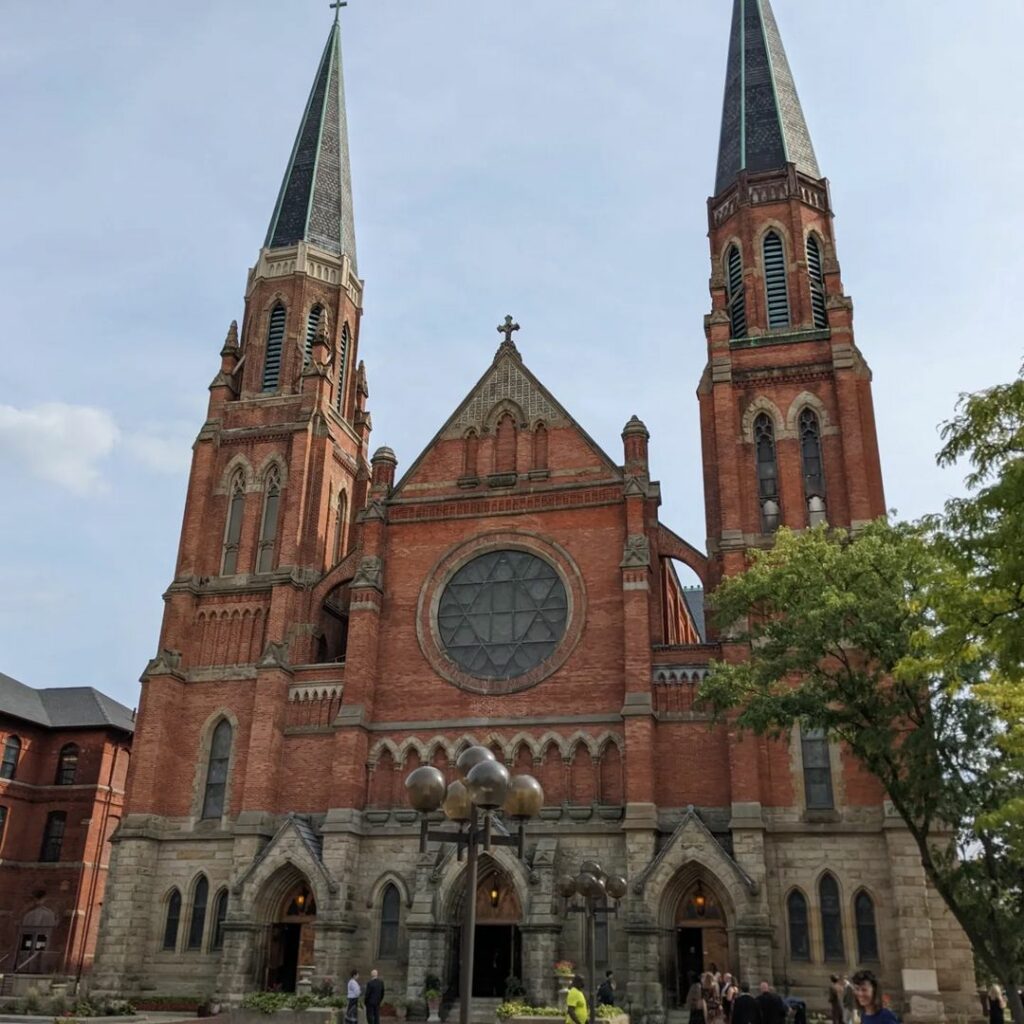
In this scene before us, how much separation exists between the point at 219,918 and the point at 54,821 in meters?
19.0

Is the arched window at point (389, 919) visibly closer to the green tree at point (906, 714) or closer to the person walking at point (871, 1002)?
the green tree at point (906, 714)

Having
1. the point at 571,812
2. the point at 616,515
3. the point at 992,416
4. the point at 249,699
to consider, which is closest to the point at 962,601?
the point at 992,416

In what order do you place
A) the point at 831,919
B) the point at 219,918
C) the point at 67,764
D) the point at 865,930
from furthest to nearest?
the point at 67,764, the point at 219,918, the point at 831,919, the point at 865,930

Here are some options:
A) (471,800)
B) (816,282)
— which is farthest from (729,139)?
(471,800)

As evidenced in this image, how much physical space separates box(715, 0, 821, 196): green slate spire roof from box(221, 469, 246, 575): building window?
20.6 metres

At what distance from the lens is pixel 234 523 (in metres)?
35.8

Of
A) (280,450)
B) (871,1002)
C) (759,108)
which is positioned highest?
(759,108)

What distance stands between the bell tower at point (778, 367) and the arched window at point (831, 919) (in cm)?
869

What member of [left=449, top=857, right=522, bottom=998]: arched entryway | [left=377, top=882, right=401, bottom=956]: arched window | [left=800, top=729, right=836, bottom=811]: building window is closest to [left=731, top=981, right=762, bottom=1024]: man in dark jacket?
[left=800, top=729, right=836, bottom=811]: building window

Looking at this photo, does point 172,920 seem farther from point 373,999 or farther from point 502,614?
point 502,614

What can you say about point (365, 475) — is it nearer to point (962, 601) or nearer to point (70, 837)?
point (70, 837)

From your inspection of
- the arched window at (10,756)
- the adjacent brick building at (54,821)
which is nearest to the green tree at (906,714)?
the adjacent brick building at (54,821)

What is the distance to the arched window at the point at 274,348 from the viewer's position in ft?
127

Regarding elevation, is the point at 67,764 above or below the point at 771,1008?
above
